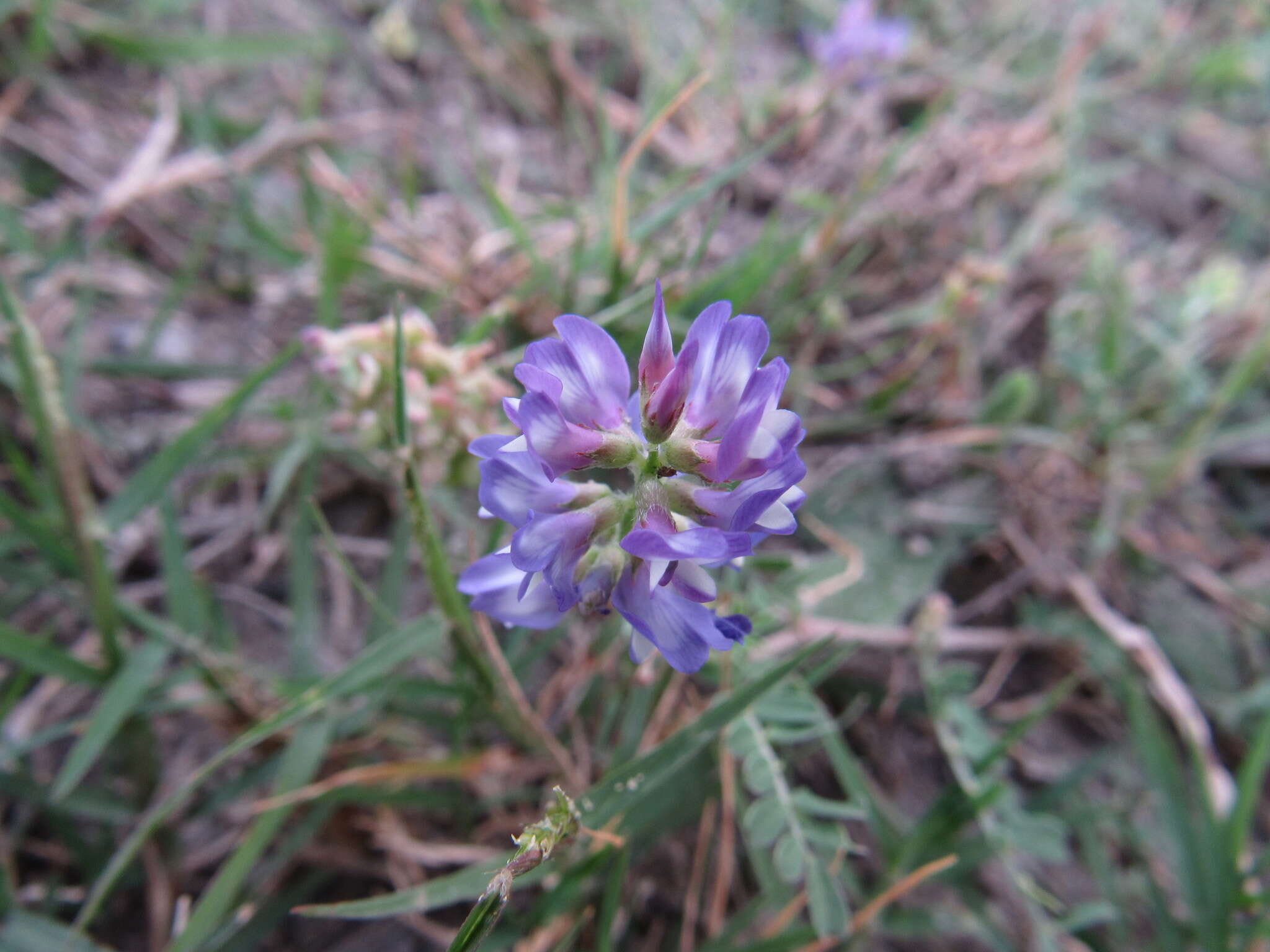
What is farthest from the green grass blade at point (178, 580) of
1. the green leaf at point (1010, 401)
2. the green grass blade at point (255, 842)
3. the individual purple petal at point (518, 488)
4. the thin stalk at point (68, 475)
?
the green leaf at point (1010, 401)

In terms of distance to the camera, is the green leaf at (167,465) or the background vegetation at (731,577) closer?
the background vegetation at (731,577)

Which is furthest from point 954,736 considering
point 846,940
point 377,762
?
point 377,762

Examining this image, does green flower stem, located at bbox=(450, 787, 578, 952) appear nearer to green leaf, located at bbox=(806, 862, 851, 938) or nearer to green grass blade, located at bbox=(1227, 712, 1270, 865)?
green leaf, located at bbox=(806, 862, 851, 938)

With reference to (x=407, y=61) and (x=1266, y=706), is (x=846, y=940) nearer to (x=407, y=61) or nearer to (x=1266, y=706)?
(x=1266, y=706)

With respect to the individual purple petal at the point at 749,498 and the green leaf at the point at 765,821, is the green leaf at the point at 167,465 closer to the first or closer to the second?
the individual purple petal at the point at 749,498

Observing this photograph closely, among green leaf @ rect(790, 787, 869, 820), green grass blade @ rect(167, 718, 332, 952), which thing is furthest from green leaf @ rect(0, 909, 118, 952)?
green leaf @ rect(790, 787, 869, 820)
